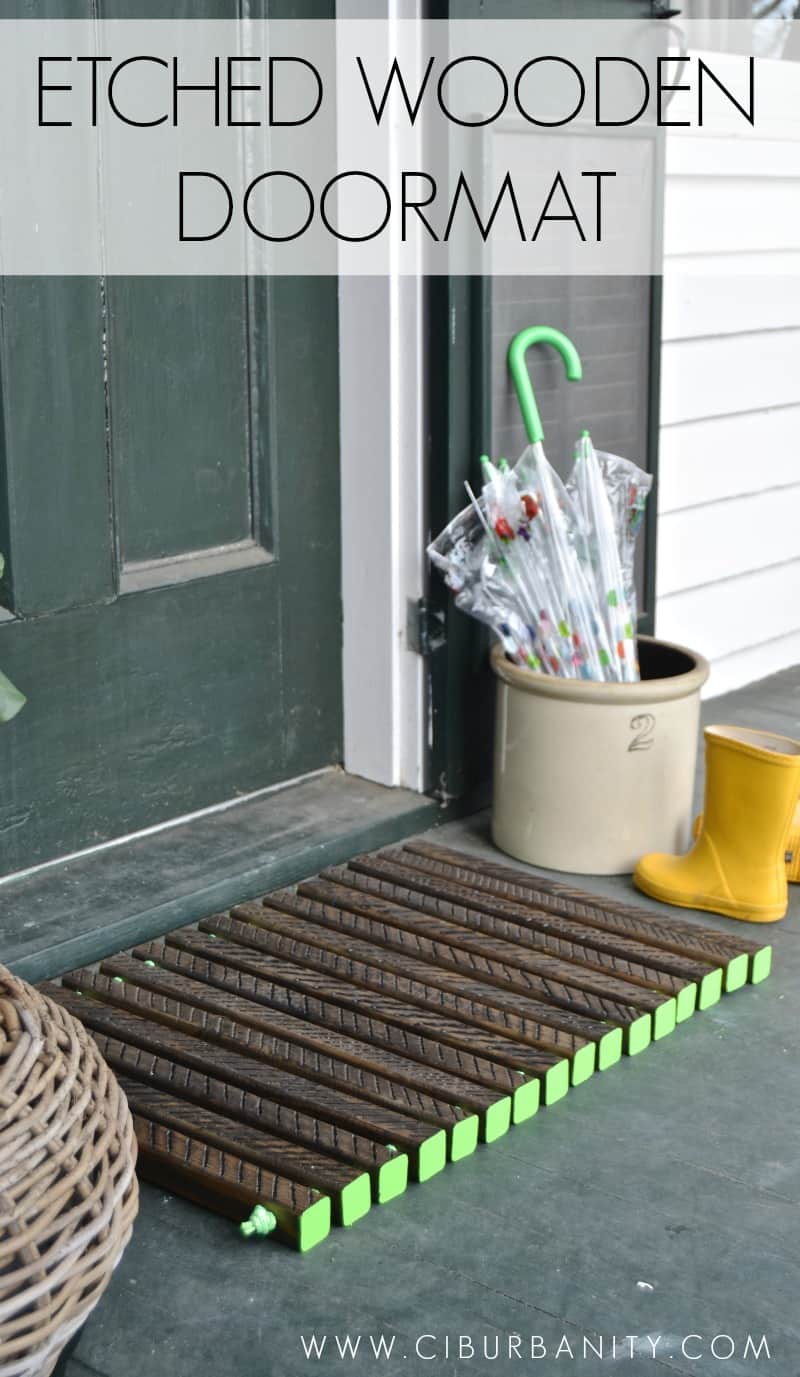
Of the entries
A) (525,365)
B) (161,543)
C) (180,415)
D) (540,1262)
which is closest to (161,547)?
(161,543)

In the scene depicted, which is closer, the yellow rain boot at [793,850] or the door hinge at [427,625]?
the yellow rain boot at [793,850]

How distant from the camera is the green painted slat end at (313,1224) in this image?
1.69 meters

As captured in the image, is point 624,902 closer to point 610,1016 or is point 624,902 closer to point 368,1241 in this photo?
point 610,1016

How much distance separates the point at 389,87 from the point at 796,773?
1.25m

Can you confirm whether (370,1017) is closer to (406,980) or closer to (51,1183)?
(406,980)

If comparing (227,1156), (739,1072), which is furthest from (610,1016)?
(227,1156)

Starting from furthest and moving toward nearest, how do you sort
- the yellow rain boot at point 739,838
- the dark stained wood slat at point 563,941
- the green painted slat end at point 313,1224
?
the yellow rain boot at point 739,838
the dark stained wood slat at point 563,941
the green painted slat end at point 313,1224

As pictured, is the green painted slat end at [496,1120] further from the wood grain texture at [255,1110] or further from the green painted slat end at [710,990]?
the green painted slat end at [710,990]

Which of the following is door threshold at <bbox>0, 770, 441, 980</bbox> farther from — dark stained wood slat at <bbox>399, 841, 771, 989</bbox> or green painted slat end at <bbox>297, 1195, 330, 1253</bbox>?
green painted slat end at <bbox>297, 1195, 330, 1253</bbox>

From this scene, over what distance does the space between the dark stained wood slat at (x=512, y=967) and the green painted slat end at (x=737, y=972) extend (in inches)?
5.2

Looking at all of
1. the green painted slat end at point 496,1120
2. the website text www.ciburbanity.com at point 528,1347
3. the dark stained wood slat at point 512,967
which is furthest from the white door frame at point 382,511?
the website text www.ciburbanity.com at point 528,1347

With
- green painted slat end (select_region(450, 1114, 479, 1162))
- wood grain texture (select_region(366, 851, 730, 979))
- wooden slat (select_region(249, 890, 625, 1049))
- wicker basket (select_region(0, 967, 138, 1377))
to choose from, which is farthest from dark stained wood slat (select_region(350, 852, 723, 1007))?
wicker basket (select_region(0, 967, 138, 1377))

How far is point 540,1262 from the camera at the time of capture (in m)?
1.69

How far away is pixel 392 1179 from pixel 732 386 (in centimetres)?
225
